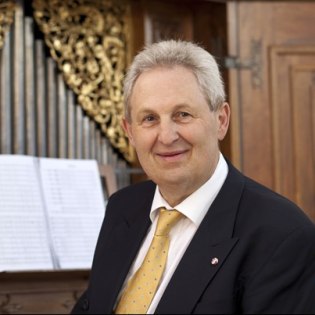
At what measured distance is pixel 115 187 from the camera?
3.50 m

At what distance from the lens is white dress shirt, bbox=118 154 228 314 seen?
200 cm

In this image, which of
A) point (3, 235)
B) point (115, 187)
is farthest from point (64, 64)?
point (3, 235)

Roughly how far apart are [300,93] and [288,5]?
40 cm

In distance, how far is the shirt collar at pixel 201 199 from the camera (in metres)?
2.06

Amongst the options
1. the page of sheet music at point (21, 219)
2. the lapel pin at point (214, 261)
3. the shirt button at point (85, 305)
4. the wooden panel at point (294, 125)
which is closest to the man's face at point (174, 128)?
the lapel pin at point (214, 261)

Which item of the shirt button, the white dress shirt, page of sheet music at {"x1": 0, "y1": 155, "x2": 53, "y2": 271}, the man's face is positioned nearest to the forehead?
the man's face

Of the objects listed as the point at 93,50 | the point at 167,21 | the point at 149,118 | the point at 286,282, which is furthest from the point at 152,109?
the point at 167,21

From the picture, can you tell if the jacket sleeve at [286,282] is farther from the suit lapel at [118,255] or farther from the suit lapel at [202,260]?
the suit lapel at [118,255]

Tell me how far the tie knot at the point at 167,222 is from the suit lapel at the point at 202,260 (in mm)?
81

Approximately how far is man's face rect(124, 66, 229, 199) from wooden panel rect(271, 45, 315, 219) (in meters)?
1.72

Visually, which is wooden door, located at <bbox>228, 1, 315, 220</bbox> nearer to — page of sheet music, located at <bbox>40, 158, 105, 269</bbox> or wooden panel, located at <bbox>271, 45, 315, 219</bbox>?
wooden panel, located at <bbox>271, 45, 315, 219</bbox>

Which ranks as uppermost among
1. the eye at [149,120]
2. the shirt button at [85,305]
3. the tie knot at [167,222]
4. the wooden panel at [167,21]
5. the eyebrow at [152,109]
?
the wooden panel at [167,21]

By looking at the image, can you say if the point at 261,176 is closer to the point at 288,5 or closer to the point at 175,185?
the point at 288,5

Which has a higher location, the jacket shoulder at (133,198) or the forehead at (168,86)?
the forehead at (168,86)
